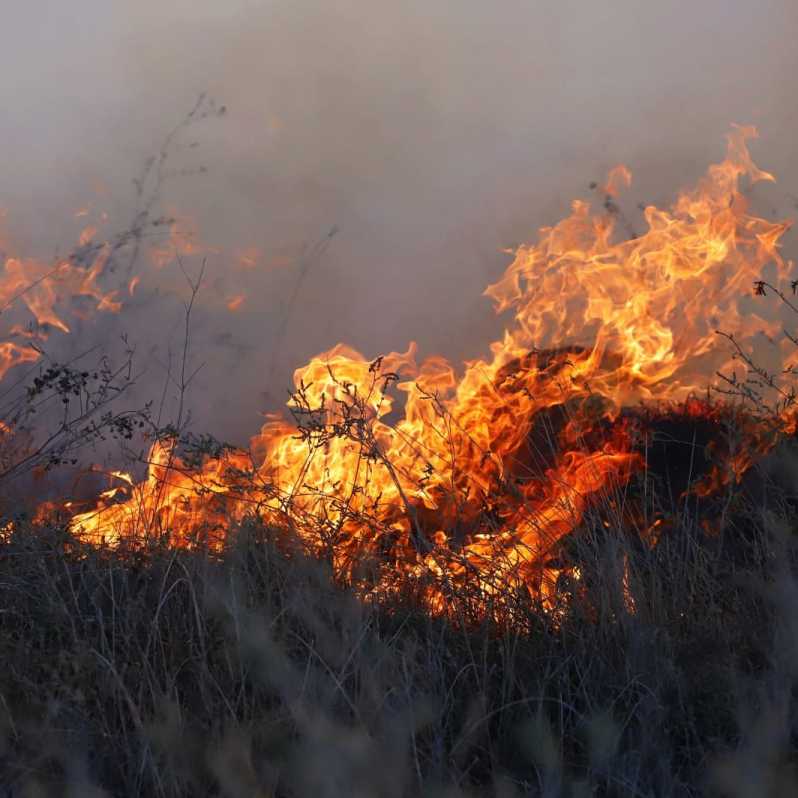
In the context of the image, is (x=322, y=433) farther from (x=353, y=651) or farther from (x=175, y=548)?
(x=353, y=651)

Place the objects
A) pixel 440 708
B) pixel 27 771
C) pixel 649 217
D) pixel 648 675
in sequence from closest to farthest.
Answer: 1. pixel 27 771
2. pixel 440 708
3. pixel 648 675
4. pixel 649 217

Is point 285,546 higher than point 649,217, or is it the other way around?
point 649,217

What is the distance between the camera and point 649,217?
241 inches

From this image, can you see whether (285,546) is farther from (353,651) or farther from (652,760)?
(652,760)

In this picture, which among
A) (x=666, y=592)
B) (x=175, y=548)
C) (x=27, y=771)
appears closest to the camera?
(x=27, y=771)

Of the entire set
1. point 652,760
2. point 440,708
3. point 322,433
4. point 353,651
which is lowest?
point 652,760

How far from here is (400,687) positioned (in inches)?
99.2

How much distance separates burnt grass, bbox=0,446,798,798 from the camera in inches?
84.0

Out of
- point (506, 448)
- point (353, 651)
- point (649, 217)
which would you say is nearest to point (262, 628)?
point (353, 651)

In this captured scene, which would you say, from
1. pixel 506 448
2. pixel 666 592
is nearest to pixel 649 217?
pixel 506 448

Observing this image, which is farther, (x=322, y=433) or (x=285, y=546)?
(x=285, y=546)

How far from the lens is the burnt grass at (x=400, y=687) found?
7.00ft

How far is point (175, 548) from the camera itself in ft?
11.6

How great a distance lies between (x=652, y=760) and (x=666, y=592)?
1012 mm
